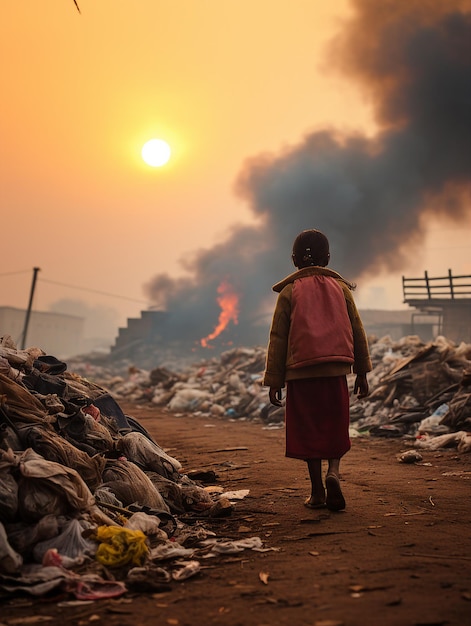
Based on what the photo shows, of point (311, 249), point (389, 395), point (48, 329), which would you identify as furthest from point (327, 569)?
point (48, 329)

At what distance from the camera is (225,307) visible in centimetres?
3309

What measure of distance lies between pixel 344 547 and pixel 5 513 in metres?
1.71

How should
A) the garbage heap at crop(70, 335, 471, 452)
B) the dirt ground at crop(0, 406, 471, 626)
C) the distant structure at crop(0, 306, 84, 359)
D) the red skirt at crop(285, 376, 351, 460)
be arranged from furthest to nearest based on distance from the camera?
the distant structure at crop(0, 306, 84, 359) → the garbage heap at crop(70, 335, 471, 452) → the red skirt at crop(285, 376, 351, 460) → the dirt ground at crop(0, 406, 471, 626)

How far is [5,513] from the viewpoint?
2.64 metres

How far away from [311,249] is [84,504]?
2.27 m

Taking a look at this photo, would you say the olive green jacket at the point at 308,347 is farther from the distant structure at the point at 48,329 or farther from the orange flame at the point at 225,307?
the distant structure at the point at 48,329

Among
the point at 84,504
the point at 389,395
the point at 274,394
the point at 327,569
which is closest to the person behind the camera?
the point at 327,569

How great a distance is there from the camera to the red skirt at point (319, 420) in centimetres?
362

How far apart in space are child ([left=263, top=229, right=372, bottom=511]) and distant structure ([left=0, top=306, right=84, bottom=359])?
166 ft

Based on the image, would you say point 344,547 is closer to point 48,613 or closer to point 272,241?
point 48,613

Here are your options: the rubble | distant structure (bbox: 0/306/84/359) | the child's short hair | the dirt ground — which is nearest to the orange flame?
distant structure (bbox: 0/306/84/359)

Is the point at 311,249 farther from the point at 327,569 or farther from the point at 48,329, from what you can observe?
the point at 48,329

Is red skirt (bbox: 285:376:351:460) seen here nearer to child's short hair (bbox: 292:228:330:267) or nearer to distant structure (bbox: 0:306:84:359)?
child's short hair (bbox: 292:228:330:267)

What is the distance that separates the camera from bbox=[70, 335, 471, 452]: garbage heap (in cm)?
766
